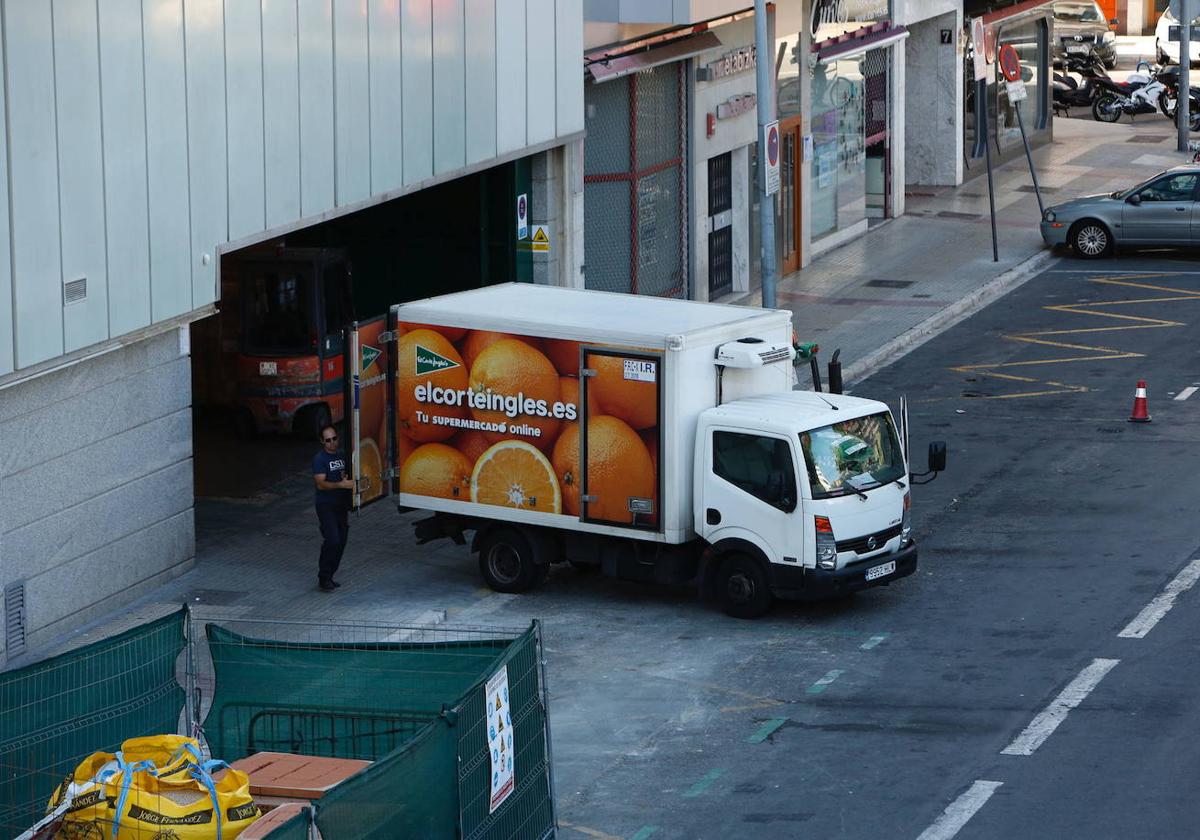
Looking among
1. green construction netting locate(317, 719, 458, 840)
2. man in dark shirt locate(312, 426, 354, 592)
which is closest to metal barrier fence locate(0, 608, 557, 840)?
green construction netting locate(317, 719, 458, 840)

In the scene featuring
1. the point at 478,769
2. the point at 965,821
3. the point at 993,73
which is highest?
the point at 993,73

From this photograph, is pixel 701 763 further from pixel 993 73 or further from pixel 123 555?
pixel 993 73

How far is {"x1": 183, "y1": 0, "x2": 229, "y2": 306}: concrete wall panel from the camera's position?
17375mm

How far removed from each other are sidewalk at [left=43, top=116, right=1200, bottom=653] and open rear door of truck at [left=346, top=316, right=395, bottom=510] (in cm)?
97

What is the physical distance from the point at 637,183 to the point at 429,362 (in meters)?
11.0

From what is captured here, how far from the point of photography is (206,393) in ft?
81.4

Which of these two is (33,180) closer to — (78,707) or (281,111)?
(281,111)

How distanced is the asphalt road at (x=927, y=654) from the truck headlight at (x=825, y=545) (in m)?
0.58

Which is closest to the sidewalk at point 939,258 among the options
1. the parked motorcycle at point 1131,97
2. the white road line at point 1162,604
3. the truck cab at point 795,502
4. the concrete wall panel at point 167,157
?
the parked motorcycle at point 1131,97

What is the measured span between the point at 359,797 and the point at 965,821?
446 centimetres

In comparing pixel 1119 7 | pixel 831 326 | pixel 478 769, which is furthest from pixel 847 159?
pixel 1119 7

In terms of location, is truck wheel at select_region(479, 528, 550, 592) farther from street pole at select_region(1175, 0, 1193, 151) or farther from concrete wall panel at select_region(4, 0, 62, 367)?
street pole at select_region(1175, 0, 1193, 151)

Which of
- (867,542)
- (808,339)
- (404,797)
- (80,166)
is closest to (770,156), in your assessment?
(808,339)

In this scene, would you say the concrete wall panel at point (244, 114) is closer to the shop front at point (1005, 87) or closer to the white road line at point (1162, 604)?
the white road line at point (1162, 604)
